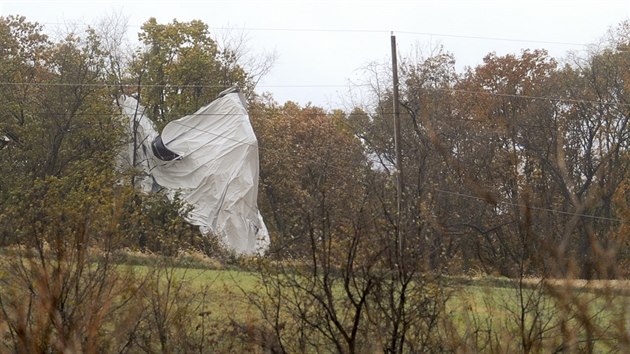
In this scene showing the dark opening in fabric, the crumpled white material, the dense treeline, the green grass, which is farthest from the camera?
the dark opening in fabric

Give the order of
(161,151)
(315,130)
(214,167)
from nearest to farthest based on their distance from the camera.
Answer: (214,167)
(161,151)
(315,130)

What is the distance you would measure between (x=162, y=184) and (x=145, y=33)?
7974 mm

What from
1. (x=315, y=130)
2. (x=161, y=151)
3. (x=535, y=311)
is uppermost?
(x=315, y=130)

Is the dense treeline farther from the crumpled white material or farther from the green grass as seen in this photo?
the green grass

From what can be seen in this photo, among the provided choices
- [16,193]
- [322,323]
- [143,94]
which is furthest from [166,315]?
[143,94]

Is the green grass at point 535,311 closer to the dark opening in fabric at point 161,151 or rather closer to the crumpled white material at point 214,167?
the crumpled white material at point 214,167

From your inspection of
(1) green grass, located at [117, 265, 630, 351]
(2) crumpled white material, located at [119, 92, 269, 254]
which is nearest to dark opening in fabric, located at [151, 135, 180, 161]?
(2) crumpled white material, located at [119, 92, 269, 254]

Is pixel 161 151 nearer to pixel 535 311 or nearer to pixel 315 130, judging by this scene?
pixel 315 130

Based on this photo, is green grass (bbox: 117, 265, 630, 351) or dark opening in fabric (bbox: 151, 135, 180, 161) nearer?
green grass (bbox: 117, 265, 630, 351)

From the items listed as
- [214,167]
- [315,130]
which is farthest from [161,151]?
[315,130]

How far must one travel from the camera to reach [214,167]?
36.6 meters

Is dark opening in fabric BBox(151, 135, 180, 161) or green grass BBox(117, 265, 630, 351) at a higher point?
dark opening in fabric BBox(151, 135, 180, 161)

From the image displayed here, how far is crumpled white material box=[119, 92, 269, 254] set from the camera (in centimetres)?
3569

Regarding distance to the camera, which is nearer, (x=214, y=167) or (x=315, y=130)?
(x=214, y=167)
